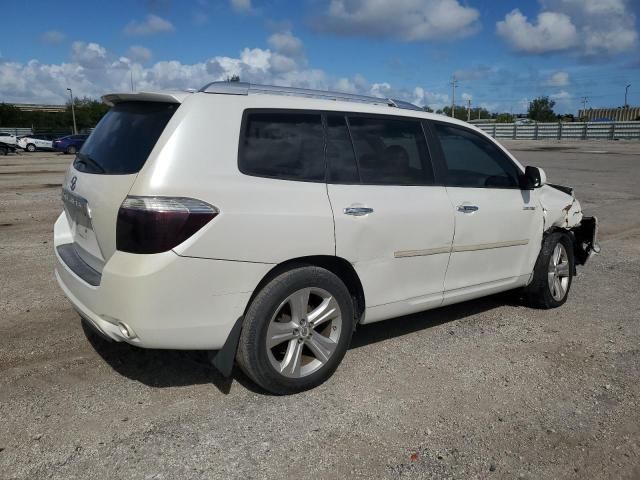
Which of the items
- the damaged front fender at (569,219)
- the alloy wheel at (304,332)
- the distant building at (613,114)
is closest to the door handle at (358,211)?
the alloy wheel at (304,332)

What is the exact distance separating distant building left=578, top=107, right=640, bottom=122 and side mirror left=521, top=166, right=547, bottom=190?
92216mm

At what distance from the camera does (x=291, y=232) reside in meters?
3.29

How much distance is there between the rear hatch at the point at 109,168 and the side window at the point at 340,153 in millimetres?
1006

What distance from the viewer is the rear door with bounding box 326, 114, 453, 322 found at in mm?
3625

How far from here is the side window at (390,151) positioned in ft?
12.6

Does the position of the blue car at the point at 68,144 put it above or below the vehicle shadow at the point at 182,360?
above

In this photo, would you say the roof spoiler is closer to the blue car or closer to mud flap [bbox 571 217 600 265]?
mud flap [bbox 571 217 600 265]

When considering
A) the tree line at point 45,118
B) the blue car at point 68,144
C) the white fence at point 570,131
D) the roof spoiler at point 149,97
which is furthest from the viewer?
the tree line at point 45,118

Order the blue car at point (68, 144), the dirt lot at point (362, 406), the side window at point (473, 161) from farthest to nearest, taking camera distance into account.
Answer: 1. the blue car at point (68, 144)
2. the side window at point (473, 161)
3. the dirt lot at point (362, 406)

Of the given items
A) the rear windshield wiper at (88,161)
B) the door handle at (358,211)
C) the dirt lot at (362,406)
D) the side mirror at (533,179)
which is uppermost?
the rear windshield wiper at (88,161)

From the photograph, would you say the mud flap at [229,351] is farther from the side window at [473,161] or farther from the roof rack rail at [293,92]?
the side window at [473,161]

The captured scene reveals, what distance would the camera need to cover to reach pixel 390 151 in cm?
399

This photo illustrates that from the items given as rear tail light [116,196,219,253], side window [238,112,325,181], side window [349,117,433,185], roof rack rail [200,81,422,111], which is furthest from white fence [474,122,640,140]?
rear tail light [116,196,219,253]

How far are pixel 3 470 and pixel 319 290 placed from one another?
1.88 m
